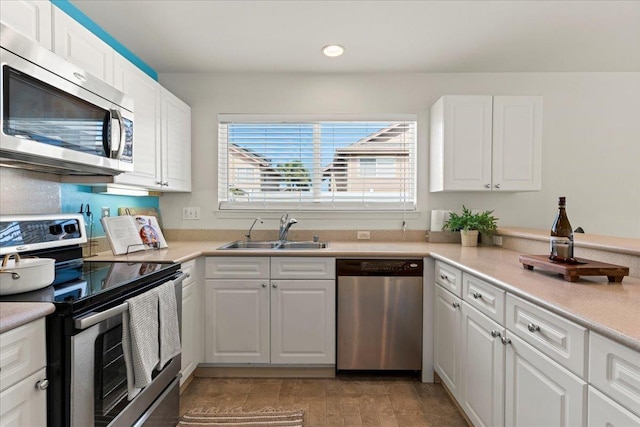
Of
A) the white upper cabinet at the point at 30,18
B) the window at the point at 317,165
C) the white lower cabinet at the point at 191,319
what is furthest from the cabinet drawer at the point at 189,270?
the white upper cabinet at the point at 30,18

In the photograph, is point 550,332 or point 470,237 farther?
point 470,237

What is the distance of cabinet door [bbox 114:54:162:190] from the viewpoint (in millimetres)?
2105

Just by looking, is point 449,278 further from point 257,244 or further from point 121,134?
point 121,134

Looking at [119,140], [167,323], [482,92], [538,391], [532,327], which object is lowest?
[538,391]

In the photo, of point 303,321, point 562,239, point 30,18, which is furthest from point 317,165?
point 30,18

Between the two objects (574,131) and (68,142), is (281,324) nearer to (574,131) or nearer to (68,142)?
(68,142)

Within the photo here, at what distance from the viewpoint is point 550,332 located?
119 cm

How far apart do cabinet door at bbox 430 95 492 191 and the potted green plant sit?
0.23 metres

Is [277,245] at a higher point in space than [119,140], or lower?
lower

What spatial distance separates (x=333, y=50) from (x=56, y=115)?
1.87 metres

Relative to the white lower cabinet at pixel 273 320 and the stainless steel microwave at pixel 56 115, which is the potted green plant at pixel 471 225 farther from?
the stainless steel microwave at pixel 56 115

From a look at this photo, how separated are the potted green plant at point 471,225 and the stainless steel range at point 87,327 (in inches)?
84.1

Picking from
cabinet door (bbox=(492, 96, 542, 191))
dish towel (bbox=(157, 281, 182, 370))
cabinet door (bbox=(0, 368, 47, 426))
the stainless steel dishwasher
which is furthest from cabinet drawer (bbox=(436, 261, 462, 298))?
cabinet door (bbox=(0, 368, 47, 426))

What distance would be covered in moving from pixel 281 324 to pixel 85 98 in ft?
5.74
